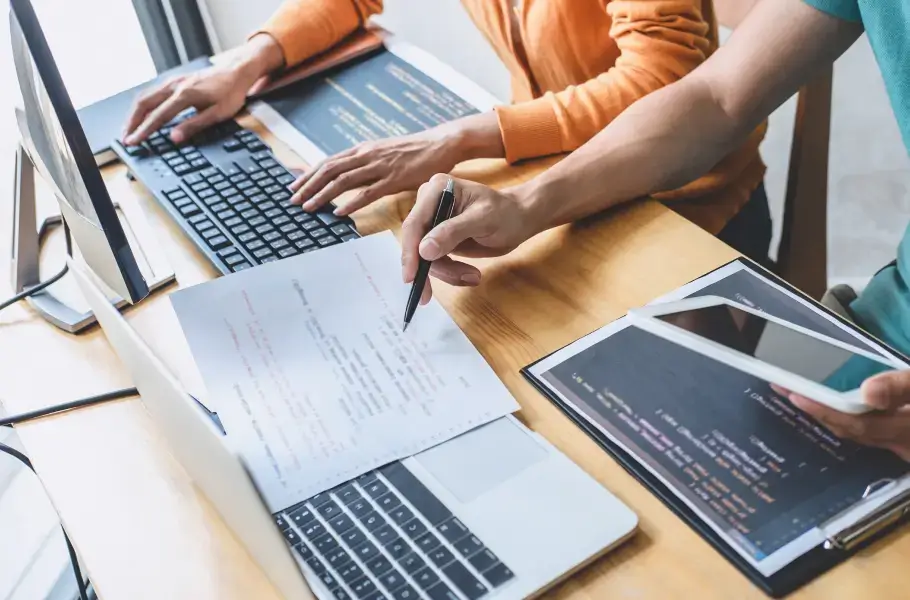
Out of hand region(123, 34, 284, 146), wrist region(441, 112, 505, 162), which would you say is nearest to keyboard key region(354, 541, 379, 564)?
wrist region(441, 112, 505, 162)

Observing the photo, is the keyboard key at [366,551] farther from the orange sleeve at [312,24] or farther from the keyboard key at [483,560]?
the orange sleeve at [312,24]

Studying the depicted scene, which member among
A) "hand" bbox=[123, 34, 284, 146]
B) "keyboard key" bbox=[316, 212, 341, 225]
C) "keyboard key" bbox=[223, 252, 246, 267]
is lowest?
"keyboard key" bbox=[316, 212, 341, 225]

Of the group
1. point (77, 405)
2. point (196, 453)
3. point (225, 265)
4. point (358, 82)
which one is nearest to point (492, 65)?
point (358, 82)

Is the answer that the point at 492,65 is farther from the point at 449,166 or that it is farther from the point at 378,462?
the point at 378,462

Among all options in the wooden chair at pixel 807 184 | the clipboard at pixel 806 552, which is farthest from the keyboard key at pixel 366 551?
the wooden chair at pixel 807 184

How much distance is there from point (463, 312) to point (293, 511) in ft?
0.85

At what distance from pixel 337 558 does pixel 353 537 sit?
0.06 feet

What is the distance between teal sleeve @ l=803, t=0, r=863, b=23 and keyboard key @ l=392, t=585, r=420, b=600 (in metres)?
0.72

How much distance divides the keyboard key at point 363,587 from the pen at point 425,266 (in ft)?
0.82

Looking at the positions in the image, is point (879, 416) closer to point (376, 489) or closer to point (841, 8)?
point (376, 489)

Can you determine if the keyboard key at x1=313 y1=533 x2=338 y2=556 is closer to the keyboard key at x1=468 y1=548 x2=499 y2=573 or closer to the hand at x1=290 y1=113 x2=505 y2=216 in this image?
the keyboard key at x1=468 y1=548 x2=499 y2=573

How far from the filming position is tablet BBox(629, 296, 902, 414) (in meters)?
0.54

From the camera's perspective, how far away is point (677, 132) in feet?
2.86

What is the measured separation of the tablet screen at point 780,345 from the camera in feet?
1.82
